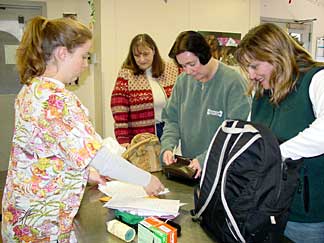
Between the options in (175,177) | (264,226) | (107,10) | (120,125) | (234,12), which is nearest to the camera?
(264,226)

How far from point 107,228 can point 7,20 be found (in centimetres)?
319

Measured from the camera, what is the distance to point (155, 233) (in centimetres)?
102

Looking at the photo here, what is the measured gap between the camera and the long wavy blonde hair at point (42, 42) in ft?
3.75

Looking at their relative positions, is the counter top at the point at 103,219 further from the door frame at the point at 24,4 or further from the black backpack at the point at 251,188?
the door frame at the point at 24,4

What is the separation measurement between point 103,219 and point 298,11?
532cm

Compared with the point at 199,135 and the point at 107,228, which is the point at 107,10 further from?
the point at 107,228

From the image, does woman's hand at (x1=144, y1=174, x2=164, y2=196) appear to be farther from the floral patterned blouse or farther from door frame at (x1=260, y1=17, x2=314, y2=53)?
door frame at (x1=260, y1=17, x2=314, y2=53)

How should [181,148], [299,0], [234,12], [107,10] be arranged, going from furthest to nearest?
[299,0]
[234,12]
[107,10]
[181,148]

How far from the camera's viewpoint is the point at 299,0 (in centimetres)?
553

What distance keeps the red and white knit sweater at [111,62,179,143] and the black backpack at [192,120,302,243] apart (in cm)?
145

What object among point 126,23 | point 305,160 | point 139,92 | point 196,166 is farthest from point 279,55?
point 126,23

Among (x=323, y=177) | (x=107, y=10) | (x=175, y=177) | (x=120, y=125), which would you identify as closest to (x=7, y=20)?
(x=107, y=10)

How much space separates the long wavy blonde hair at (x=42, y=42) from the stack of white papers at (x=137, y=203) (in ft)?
1.84

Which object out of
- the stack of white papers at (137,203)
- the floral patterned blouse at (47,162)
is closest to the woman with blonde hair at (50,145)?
the floral patterned blouse at (47,162)
